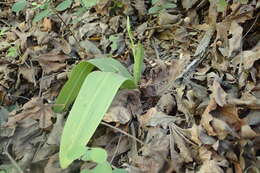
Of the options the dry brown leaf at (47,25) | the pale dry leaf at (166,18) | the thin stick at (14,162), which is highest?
the pale dry leaf at (166,18)

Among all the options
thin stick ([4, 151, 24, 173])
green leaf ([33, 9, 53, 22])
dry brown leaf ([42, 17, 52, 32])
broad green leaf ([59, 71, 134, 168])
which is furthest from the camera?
dry brown leaf ([42, 17, 52, 32])

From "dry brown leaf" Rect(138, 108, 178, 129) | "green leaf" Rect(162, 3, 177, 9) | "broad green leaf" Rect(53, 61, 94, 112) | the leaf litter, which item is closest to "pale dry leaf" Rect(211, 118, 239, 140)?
the leaf litter

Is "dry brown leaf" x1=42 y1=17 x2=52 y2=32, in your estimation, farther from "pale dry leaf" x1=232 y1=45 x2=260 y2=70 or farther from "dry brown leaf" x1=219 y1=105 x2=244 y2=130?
"dry brown leaf" x1=219 y1=105 x2=244 y2=130

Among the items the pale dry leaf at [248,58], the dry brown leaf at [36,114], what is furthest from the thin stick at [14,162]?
the pale dry leaf at [248,58]

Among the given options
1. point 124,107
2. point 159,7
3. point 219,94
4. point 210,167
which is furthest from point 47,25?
point 210,167

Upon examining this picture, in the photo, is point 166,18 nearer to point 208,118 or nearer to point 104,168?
point 208,118

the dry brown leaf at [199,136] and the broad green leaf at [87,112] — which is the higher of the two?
the broad green leaf at [87,112]

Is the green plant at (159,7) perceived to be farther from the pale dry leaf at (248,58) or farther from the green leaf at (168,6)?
the pale dry leaf at (248,58)
